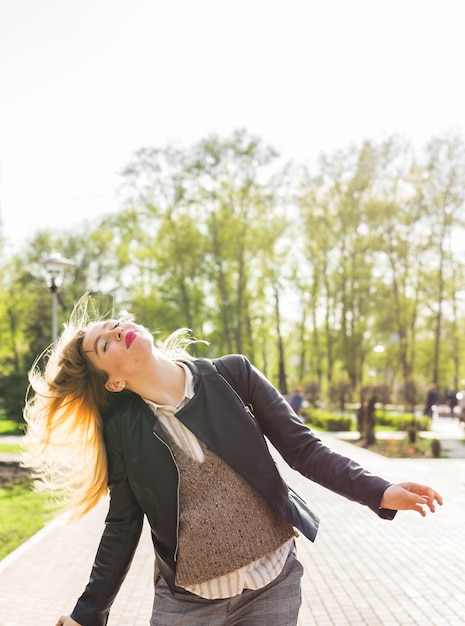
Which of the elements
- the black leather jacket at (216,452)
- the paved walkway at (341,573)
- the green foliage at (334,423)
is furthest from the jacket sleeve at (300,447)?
the green foliage at (334,423)

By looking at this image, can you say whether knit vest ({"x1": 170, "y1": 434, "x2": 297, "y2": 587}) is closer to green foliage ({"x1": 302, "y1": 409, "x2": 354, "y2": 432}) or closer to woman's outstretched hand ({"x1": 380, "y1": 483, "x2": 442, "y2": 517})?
woman's outstretched hand ({"x1": 380, "y1": 483, "x2": 442, "y2": 517})

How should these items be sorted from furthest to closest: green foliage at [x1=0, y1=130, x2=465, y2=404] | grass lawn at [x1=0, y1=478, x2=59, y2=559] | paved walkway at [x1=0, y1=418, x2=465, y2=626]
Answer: green foliage at [x1=0, y1=130, x2=465, y2=404], grass lawn at [x1=0, y1=478, x2=59, y2=559], paved walkway at [x1=0, y1=418, x2=465, y2=626]

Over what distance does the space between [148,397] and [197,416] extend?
177 mm

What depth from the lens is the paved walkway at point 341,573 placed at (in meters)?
5.77

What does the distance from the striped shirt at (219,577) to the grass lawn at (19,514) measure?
4.78m

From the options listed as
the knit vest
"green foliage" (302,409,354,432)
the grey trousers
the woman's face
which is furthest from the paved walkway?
"green foliage" (302,409,354,432)

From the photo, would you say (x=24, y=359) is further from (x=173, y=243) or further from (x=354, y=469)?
(x=354, y=469)

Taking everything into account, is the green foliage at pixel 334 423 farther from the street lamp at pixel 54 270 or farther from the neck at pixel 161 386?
the neck at pixel 161 386

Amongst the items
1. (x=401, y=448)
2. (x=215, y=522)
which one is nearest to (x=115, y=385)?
(x=215, y=522)

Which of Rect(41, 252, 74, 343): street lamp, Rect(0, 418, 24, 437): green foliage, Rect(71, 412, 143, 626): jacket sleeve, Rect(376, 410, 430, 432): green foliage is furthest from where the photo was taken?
Rect(376, 410, 430, 432): green foliage

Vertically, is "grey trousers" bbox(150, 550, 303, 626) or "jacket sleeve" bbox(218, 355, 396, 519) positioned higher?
"jacket sleeve" bbox(218, 355, 396, 519)

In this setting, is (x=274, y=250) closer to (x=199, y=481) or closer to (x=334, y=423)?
(x=334, y=423)

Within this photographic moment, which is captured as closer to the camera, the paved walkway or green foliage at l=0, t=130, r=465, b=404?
the paved walkway

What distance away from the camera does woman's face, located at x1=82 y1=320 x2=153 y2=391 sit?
2.48 meters
